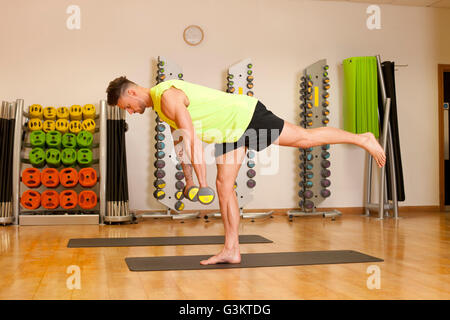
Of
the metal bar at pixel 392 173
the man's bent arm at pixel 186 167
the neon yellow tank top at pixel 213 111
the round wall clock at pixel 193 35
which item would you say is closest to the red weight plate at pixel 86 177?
the round wall clock at pixel 193 35

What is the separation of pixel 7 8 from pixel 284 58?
128 inches

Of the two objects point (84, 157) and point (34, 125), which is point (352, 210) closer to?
point (84, 157)

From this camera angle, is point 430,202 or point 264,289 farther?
point 430,202

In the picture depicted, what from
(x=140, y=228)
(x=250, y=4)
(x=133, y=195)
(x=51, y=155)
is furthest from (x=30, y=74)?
(x=250, y=4)

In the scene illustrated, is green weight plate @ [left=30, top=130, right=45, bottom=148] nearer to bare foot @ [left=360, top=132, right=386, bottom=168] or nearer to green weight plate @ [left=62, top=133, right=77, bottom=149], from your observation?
green weight plate @ [left=62, top=133, right=77, bottom=149]

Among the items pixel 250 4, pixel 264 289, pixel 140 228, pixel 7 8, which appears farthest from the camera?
pixel 250 4

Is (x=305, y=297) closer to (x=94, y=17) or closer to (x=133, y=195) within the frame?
(x=133, y=195)

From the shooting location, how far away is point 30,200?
15.7 ft

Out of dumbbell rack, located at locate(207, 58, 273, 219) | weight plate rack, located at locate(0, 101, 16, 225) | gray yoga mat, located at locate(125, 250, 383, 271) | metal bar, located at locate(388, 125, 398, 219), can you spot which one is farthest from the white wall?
gray yoga mat, located at locate(125, 250, 383, 271)

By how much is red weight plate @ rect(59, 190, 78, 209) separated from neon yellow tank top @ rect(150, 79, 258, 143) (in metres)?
2.67

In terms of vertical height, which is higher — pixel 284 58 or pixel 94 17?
pixel 94 17

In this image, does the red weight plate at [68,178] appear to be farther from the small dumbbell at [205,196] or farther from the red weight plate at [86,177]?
the small dumbbell at [205,196]

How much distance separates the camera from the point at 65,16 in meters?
5.51

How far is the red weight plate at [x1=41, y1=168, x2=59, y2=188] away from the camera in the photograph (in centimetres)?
478
